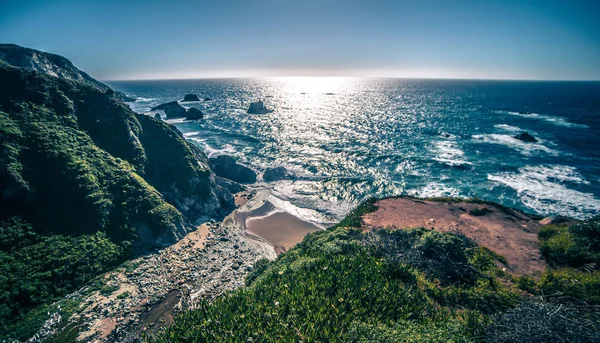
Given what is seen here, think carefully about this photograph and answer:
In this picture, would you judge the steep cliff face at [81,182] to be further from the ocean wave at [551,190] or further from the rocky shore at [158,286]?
the ocean wave at [551,190]

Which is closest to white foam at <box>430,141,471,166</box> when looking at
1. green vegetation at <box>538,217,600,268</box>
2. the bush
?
green vegetation at <box>538,217,600,268</box>

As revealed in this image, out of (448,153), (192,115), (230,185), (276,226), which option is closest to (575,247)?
(276,226)

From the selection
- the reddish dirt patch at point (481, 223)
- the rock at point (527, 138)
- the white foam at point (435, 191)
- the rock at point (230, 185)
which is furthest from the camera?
the rock at point (527, 138)

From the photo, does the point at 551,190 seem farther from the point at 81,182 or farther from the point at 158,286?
the point at 81,182

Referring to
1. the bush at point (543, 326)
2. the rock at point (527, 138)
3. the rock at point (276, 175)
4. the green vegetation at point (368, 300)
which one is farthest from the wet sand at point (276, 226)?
the rock at point (527, 138)

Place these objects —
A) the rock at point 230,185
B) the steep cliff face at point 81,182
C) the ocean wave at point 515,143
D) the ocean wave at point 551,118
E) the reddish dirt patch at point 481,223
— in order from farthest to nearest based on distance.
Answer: the ocean wave at point 551,118, the ocean wave at point 515,143, the rock at point 230,185, the steep cliff face at point 81,182, the reddish dirt patch at point 481,223

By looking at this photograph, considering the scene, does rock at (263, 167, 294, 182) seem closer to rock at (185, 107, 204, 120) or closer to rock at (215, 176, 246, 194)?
rock at (215, 176, 246, 194)
